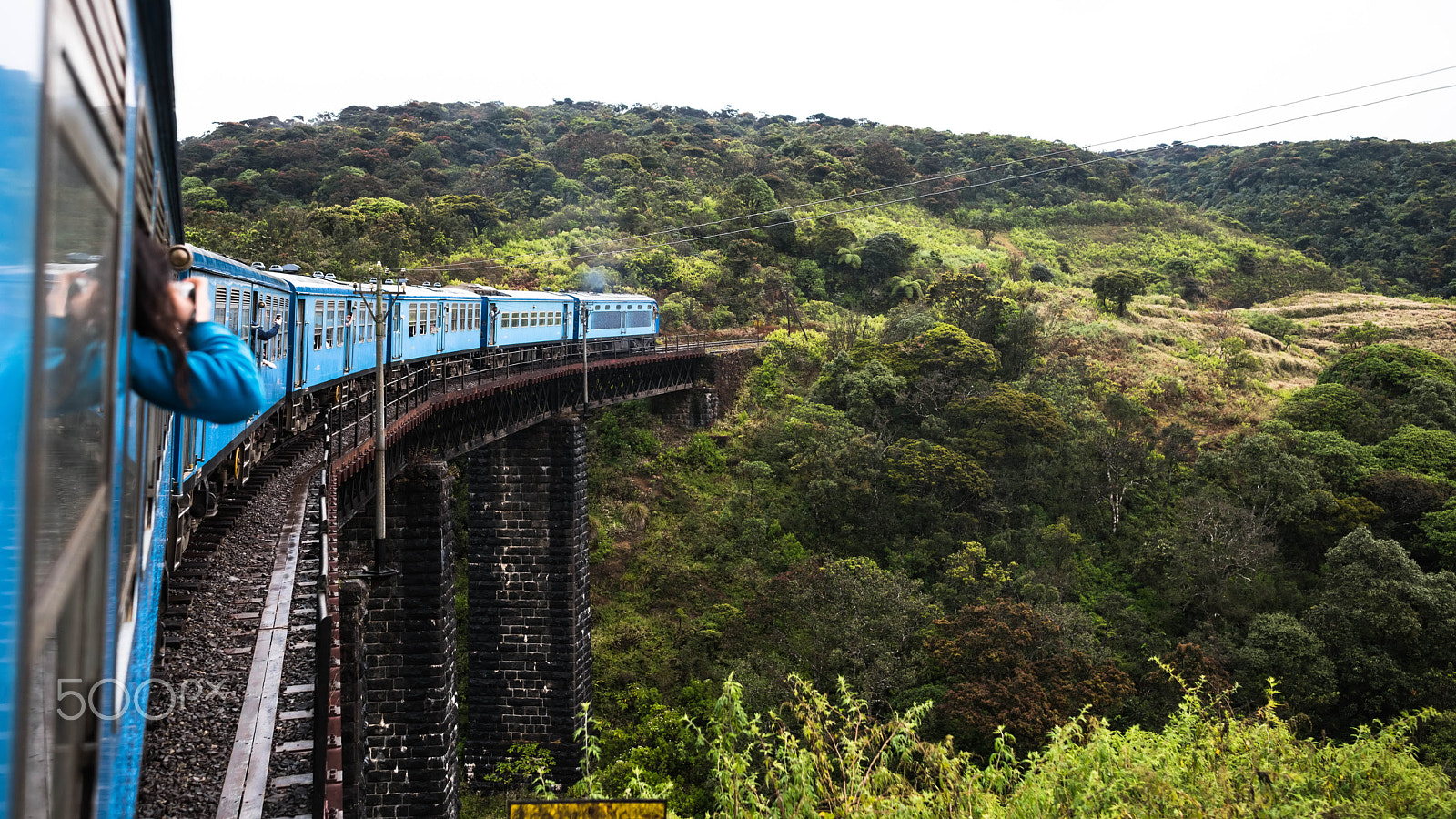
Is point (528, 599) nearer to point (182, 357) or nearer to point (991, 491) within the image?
point (991, 491)

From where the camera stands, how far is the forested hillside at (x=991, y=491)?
45.7 ft

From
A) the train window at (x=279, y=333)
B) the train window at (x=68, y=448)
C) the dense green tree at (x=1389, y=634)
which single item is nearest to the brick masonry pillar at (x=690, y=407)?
the dense green tree at (x=1389, y=634)

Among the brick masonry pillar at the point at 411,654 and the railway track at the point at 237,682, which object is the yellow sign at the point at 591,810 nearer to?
the railway track at the point at 237,682

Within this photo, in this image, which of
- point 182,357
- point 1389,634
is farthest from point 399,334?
point 1389,634

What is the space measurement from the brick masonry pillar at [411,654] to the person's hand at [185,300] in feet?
40.1

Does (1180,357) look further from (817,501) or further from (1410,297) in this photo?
(1410,297)

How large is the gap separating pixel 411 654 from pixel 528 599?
5.63 meters

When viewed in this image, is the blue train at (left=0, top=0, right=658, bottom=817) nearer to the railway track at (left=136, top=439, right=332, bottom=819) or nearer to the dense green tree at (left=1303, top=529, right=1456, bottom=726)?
the railway track at (left=136, top=439, right=332, bottom=819)

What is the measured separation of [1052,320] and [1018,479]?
13.2 m

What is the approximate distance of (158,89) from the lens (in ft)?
9.41

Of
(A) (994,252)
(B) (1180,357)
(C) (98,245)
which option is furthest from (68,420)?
(A) (994,252)

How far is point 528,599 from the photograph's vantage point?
1928 cm

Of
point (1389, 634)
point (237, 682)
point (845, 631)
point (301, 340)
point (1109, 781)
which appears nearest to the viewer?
point (237, 682)

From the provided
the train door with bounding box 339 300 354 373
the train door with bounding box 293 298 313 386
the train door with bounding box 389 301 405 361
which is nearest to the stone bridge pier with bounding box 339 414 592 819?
the train door with bounding box 389 301 405 361
